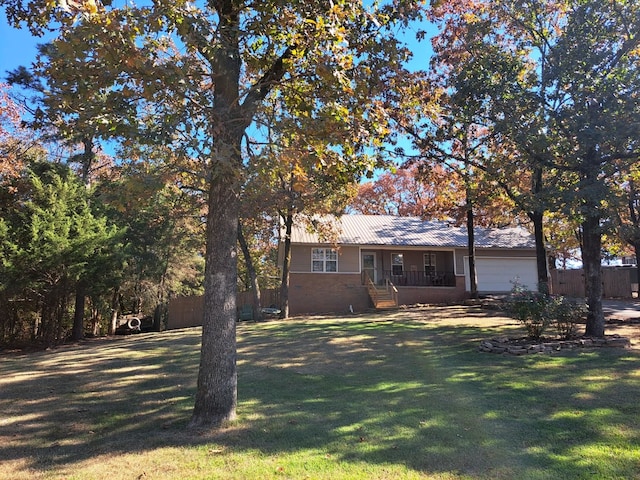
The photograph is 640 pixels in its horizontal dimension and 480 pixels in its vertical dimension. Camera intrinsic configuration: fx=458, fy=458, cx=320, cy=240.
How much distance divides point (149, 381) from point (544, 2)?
1422 cm

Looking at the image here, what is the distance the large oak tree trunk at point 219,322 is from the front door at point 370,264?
20.0 meters

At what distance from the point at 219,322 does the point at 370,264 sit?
20.6 m

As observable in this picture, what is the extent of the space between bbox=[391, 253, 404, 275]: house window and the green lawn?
15356mm

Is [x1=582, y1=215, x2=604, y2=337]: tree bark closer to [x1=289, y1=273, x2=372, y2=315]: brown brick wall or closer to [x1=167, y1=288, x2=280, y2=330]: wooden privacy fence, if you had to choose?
[x1=289, y1=273, x2=372, y2=315]: brown brick wall

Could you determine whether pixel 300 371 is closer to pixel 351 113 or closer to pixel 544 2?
pixel 351 113

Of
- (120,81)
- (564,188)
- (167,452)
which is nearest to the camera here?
(167,452)

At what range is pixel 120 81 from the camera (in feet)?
18.6

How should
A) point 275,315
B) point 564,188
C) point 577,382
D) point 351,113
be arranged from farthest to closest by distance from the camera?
point 275,315 → point 564,188 → point 577,382 → point 351,113

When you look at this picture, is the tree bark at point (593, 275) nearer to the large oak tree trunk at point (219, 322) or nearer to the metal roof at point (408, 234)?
the large oak tree trunk at point (219, 322)

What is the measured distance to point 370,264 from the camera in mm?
26219

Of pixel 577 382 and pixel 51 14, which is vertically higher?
pixel 51 14

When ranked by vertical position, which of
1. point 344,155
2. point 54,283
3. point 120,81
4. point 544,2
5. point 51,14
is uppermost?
point 544,2

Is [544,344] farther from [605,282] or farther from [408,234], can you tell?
[605,282]

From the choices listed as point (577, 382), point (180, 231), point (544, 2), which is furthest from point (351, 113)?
point (180, 231)
